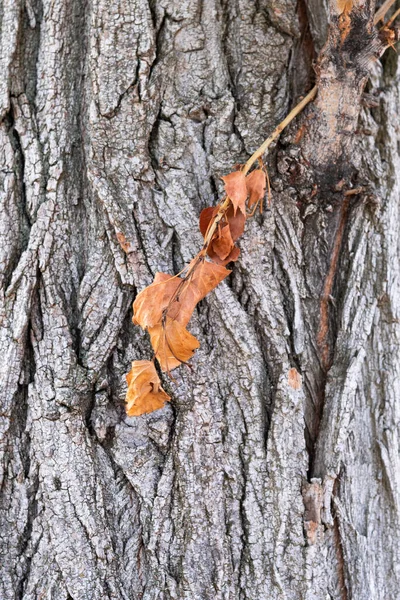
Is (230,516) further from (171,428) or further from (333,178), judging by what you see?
(333,178)

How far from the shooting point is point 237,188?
Answer: 107cm

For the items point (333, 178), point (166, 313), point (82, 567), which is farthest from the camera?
point (333, 178)

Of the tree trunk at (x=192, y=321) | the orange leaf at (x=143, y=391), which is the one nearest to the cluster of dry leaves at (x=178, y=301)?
the orange leaf at (x=143, y=391)

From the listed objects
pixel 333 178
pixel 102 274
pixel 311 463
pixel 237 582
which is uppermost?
pixel 333 178

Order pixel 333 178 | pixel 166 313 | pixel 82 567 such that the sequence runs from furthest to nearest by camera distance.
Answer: pixel 333 178 → pixel 82 567 → pixel 166 313

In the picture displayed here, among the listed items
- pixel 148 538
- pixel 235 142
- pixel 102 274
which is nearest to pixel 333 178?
pixel 235 142

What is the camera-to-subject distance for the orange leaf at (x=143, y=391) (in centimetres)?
106

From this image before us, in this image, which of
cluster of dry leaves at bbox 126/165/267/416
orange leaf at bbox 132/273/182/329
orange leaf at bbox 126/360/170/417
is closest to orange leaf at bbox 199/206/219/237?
cluster of dry leaves at bbox 126/165/267/416

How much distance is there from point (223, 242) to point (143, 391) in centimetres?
34

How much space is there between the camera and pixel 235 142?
126 cm

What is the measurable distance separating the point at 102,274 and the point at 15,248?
22cm

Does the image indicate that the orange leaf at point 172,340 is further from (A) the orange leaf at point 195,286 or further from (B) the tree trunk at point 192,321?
(B) the tree trunk at point 192,321

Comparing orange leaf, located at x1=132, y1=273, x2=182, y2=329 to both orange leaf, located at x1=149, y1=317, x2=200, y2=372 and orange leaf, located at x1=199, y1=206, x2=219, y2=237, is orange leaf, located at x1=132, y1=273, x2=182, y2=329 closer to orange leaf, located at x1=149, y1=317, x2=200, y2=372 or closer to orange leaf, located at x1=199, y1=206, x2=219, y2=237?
orange leaf, located at x1=149, y1=317, x2=200, y2=372

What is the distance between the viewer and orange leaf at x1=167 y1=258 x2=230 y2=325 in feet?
3.46
